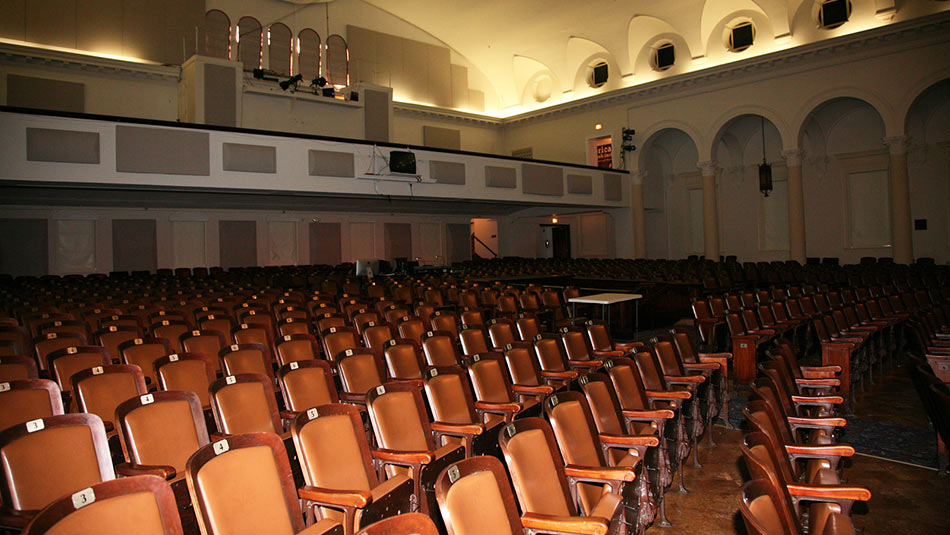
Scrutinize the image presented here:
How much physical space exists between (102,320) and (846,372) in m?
7.64

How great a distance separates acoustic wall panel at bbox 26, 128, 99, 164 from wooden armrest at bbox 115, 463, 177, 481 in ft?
31.3

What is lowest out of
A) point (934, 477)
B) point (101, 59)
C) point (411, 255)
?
point (934, 477)

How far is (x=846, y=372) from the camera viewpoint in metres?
5.82

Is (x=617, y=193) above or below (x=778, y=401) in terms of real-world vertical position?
above

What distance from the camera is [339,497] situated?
233 centimetres

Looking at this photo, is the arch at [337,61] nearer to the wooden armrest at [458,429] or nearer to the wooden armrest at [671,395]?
the wooden armrest at [671,395]

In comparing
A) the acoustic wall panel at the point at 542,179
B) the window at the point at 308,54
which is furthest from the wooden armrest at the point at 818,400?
the window at the point at 308,54

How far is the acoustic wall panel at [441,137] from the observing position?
77.2 feet

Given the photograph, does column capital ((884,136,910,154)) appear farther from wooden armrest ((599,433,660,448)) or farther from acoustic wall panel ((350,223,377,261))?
wooden armrest ((599,433,660,448))

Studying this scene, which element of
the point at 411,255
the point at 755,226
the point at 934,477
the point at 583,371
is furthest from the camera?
the point at 411,255

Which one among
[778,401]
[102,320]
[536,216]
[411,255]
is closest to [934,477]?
[778,401]

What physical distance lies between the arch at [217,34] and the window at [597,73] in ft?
43.3

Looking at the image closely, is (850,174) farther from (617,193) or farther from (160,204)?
(160,204)

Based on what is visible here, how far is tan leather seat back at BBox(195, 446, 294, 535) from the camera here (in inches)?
81.9
